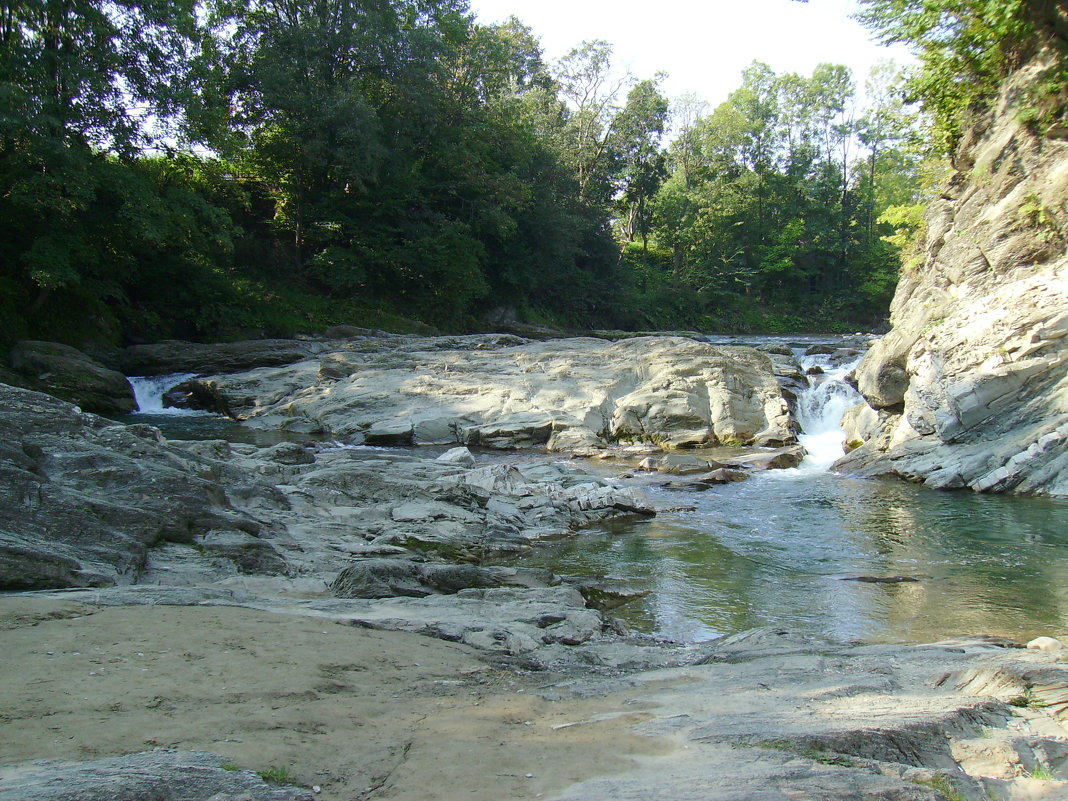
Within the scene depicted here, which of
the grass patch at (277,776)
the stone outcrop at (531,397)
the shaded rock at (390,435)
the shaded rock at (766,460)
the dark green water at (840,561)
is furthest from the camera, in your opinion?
the stone outcrop at (531,397)

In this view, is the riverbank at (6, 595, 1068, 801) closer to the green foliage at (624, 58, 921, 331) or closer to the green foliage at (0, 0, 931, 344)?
the green foliage at (0, 0, 931, 344)

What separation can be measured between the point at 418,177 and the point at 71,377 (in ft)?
60.0

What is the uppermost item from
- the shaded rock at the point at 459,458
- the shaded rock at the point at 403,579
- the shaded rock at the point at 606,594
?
the shaded rock at the point at 459,458

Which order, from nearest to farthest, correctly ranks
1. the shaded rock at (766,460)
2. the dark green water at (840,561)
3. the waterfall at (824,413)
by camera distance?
the dark green water at (840,561) < the shaded rock at (766,460) < the waterfall at (824,413)

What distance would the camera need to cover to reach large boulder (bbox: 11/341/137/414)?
57.5ft

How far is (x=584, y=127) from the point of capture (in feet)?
142

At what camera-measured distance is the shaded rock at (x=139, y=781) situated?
7.09ft

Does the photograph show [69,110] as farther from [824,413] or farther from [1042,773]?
[1042,773]

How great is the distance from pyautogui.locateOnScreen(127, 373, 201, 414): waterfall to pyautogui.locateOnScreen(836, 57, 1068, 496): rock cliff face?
54.3 ft

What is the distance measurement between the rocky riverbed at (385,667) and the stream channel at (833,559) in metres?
0.75

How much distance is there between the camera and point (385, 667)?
13.7 ft

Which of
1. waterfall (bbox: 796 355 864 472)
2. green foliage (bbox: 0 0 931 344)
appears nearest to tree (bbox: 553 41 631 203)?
green foliage (bbox: 0 0 931 344)

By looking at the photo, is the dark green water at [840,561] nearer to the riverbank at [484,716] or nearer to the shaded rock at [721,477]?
the shaded rock at [721,477]

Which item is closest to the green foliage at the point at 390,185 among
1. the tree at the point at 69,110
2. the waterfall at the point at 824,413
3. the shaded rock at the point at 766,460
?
the tree at the point at 69,110
